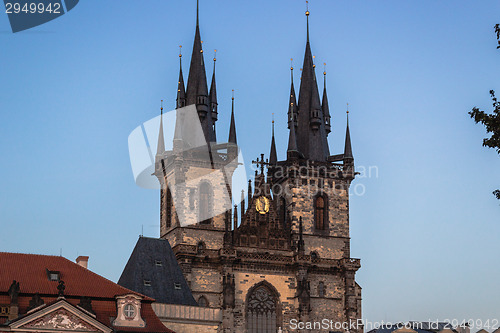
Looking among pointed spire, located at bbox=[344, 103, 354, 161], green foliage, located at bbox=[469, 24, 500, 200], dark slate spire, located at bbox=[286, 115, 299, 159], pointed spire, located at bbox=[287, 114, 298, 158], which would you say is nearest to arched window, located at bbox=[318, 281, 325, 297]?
dark slate spire, located at bbox=[286, 115, 299, 159]

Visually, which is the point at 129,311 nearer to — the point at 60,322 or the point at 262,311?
the point at 60,322

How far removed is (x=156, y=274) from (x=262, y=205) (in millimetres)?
14700

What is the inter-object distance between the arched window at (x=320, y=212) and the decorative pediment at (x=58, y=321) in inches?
1135

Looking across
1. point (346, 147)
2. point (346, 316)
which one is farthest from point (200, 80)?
point (346, 316)

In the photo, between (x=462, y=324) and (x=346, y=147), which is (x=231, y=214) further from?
(x=462, y=324)

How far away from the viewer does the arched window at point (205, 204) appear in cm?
6400

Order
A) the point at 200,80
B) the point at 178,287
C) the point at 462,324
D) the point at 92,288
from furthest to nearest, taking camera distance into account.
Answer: the point at 200,80 < the point at 462,324 < the point at 178,287 < the point at 92,288

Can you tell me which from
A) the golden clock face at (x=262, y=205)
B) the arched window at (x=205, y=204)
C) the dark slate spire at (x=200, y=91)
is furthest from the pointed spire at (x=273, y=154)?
the arched window at (x=205, y=204)

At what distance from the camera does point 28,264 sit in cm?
4250

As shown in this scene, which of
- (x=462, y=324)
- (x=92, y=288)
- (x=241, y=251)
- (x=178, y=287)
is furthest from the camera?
(x=241, y=251)

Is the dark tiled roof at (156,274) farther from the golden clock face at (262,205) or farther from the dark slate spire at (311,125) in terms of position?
the dark slate spire at (311,125)

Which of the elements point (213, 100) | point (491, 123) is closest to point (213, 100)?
point (213, 100)

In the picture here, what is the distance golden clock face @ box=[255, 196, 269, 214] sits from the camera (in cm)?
6512

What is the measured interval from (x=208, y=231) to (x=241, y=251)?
2772mm
